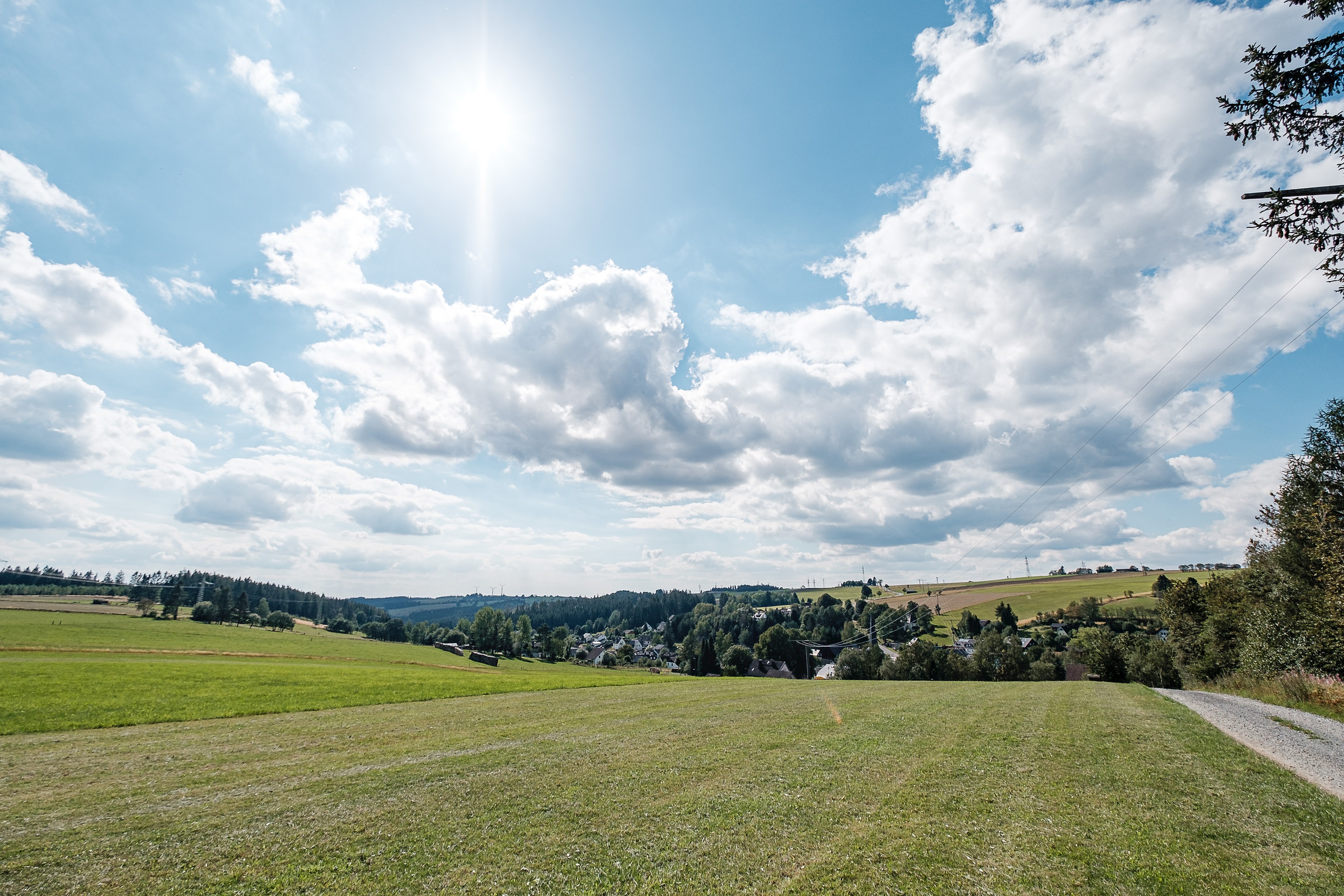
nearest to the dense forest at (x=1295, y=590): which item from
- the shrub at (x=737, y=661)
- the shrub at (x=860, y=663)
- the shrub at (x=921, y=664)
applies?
the shrub at (x=921, y=664)

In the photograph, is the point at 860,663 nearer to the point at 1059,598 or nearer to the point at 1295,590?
the point at 1295,590

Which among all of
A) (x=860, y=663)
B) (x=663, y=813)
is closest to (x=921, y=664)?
(x=860, y=663)

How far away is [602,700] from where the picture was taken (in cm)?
2705

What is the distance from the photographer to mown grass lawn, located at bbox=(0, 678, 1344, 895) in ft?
22.6

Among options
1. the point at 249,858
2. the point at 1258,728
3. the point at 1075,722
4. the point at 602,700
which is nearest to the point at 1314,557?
the point at 1258,728

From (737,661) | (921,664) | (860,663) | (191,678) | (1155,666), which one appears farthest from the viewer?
(737,661)

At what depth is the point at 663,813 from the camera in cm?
918

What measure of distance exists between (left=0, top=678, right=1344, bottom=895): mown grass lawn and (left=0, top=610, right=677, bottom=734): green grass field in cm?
547

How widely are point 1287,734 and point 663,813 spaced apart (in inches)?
890

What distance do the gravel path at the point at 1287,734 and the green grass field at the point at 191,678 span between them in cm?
3253

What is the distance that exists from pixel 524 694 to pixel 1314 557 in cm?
4939

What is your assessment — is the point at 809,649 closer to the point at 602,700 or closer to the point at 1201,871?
the point at 602,700

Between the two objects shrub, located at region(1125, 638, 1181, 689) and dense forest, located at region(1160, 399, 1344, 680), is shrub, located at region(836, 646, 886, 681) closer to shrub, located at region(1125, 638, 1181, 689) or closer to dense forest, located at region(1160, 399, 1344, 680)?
shrub, located at region(1125, 638, 1181, 689)

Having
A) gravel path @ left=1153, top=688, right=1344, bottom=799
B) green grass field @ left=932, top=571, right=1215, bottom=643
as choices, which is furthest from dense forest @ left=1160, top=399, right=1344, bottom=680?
green grass field @ left=932, top=571, right=1215, bottom=643
